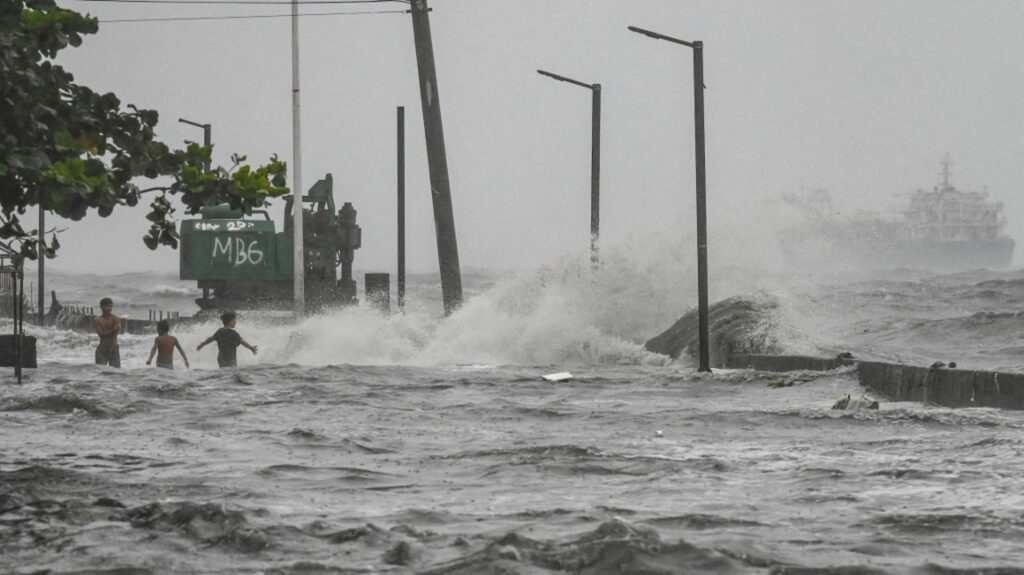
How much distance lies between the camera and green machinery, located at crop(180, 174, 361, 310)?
40781 millimetres

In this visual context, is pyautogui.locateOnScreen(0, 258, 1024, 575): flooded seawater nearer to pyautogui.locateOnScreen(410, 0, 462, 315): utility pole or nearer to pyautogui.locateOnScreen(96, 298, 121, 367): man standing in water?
pyautogui.locateOnScreen(96, 298, 121, 367): man standing in water

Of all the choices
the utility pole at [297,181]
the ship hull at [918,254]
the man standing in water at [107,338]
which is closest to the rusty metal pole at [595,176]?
the utility pole at [297,181]

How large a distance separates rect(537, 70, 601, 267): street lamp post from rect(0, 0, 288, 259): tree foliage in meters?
24.1

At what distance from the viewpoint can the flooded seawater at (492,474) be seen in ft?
30.1

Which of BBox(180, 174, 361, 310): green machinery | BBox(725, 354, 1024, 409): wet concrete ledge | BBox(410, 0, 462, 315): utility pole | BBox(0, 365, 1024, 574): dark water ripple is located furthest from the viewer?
BBox(180, 174, 361, 310): green machinery

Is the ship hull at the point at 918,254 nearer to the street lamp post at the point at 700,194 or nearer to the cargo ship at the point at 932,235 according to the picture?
the cargo ship at the point at 932,235

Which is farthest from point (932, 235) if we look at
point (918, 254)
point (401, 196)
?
point (401, 196)

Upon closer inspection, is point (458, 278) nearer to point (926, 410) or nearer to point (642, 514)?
point (926, 410)

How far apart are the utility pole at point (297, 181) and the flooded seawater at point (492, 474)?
9181mm

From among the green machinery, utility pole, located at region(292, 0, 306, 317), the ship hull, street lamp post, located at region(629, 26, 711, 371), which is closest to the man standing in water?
street lamp post, located at region(629, 26, 711, 371)

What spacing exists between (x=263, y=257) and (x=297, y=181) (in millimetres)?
4720

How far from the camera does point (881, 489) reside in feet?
38.0

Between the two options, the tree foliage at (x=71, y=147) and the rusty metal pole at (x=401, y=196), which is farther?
the rusty metal pole at (x=401, y=196)

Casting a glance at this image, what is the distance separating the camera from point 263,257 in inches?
1617
